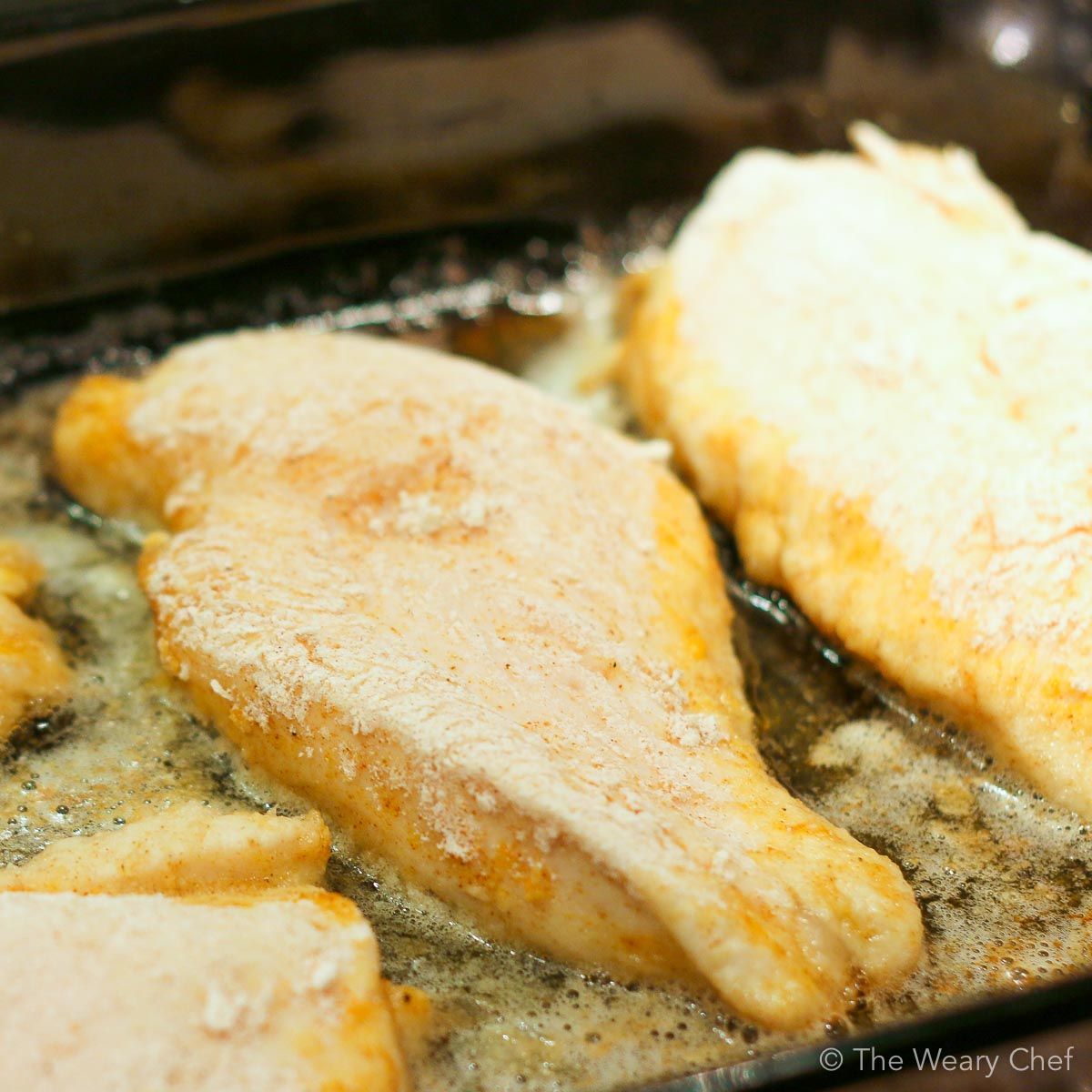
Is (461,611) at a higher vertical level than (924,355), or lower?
lower

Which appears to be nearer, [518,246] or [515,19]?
[515,19]

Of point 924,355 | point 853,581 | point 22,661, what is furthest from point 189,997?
point 924,355

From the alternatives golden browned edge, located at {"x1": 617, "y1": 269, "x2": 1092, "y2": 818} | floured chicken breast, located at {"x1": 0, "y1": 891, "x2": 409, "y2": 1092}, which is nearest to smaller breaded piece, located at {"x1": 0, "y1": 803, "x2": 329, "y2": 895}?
floured chicken breast, located at {"x1": 0, "y1": 891, "x2": 409, "y2": 1092}

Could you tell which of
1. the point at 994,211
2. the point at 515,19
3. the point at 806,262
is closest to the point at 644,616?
the point at 806,262

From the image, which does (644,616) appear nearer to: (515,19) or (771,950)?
(771,950)

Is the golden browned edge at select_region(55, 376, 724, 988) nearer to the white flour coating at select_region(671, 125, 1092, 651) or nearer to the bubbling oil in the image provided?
the bubbling oil

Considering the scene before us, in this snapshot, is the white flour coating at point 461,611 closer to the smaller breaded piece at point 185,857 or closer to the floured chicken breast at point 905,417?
the smaller breaded piece at point 185,857

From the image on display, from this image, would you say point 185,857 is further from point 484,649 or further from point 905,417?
point 905,417

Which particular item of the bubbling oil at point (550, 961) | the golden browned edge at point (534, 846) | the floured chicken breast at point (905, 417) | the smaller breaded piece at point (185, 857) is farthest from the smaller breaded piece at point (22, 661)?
the floured chicken breast at point (905, 417)
